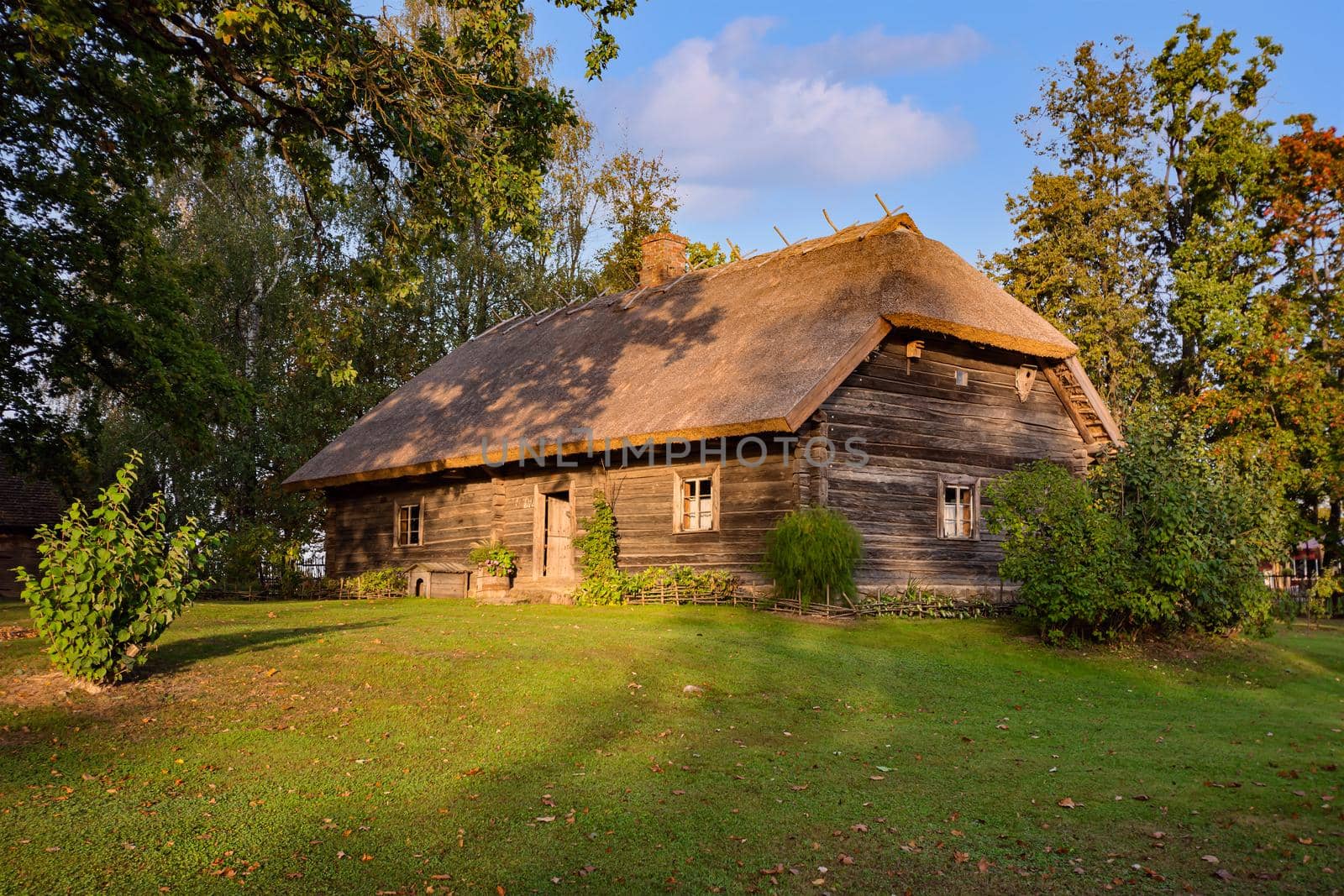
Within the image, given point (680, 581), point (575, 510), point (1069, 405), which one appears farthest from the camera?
point (1069, 405)

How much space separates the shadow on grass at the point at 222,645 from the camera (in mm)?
10664

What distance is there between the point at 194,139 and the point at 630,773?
11.7 metres

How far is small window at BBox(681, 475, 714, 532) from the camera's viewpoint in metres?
20.1

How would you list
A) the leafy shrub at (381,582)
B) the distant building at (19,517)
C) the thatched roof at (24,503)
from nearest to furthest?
the leafy shrub at (381,582), the distant building at (19,517), the thatched roof at (24,503)

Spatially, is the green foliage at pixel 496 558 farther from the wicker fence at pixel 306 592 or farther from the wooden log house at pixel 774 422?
the wicker fence at pixel 306 592

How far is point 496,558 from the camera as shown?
23.6 metres

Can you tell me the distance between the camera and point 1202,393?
102ft

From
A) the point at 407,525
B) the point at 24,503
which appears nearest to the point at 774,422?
the point at 407,525

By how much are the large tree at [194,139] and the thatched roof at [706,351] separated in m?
5.83

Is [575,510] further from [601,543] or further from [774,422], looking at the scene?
[774,422]

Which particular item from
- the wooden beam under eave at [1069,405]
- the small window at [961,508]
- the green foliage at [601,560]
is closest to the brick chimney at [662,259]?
the green foliage at [601,560]

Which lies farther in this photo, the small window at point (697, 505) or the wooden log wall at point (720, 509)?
the small window at point (697, 505)

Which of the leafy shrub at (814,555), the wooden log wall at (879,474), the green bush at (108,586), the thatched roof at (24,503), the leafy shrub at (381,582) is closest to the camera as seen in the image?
the green bush at (108,586)

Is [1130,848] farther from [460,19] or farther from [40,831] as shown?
[460,19]
